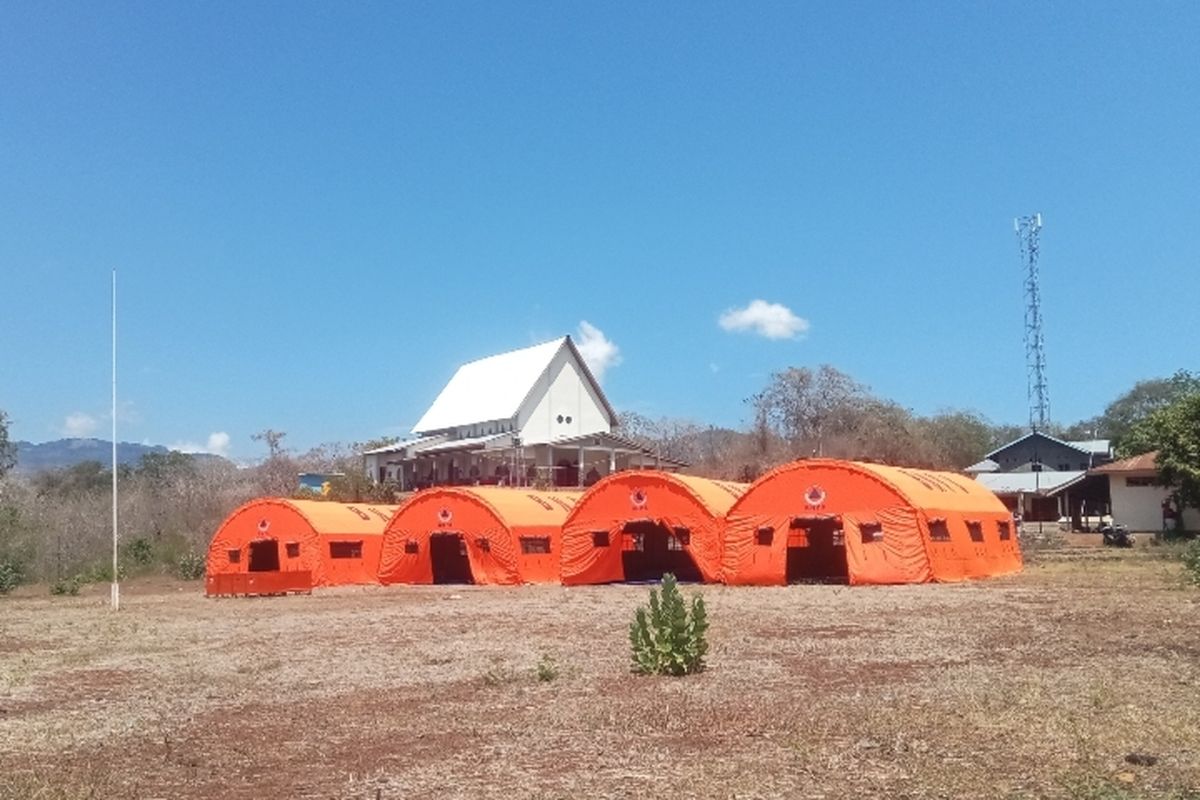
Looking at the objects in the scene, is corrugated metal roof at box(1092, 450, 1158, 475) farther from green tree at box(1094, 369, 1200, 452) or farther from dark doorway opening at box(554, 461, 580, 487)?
green tree at box(1094, 369, 1200, 452)

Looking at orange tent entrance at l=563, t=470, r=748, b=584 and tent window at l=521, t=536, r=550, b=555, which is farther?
tent window at l=521, t=536, r=550, b=555

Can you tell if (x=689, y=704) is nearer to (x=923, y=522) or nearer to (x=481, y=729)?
(x=481, y=729)

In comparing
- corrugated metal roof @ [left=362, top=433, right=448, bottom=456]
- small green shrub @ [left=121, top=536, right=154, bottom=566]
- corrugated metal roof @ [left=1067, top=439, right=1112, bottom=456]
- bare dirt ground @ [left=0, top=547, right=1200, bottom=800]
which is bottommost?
bare dirt ground @ [left=0, top=547, right=1200, bottom=800]

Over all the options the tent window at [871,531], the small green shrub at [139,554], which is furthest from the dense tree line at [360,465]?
the tent window at [871,531]

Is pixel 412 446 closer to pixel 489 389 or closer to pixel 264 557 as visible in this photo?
pixel 489 389

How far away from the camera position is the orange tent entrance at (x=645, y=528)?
33.7 metres

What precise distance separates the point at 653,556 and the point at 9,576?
25221 millimetres

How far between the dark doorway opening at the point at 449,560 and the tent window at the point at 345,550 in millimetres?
3296

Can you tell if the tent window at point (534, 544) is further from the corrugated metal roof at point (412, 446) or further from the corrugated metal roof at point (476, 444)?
the corrugated metal roof at point (412, 446)

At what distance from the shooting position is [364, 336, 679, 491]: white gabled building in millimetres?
58906

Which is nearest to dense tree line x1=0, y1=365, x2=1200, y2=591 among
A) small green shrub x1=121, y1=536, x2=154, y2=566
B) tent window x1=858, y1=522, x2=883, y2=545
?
small green shrub x1=121, y1=536, x2=154, y2=566

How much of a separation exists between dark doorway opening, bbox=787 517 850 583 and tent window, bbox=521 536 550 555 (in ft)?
27.4

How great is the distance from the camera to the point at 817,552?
3684 cm

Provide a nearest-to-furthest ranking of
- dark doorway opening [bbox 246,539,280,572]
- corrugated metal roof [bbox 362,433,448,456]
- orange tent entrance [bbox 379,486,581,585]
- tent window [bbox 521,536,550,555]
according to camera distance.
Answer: orange tent entrance [bbox 379,486,581,585], tent window [bbox 521,536,550,555], dark doorway opening [bbox 246,539,280,572], corrugated metal roof [bbox 362,433,448,456]
